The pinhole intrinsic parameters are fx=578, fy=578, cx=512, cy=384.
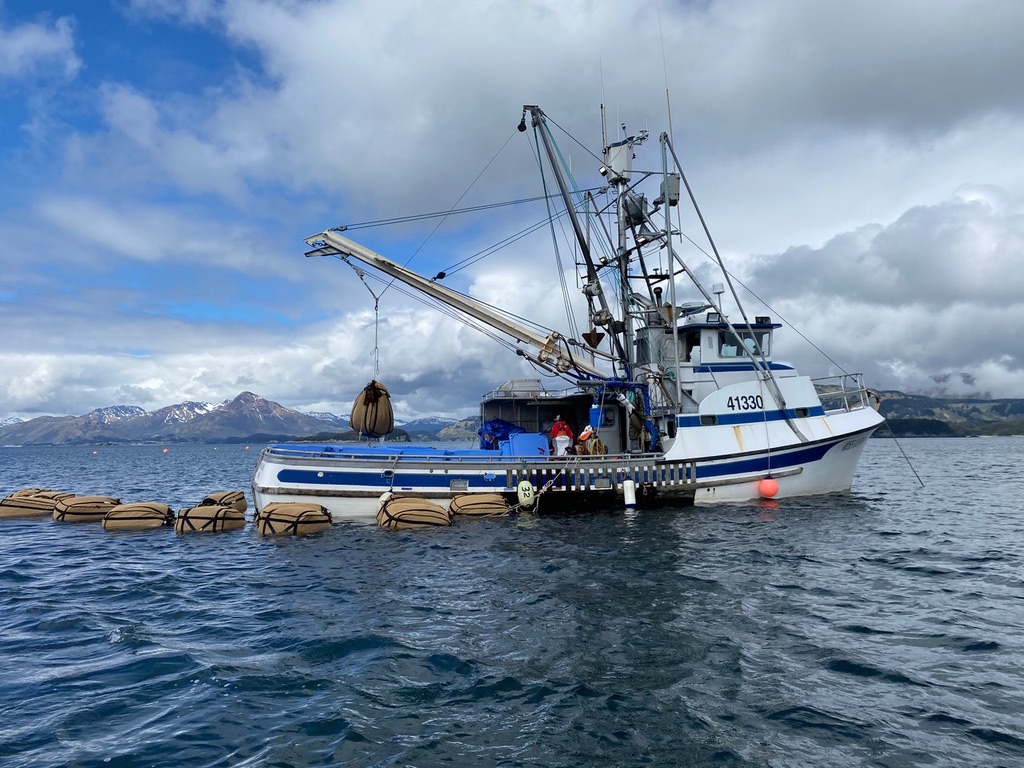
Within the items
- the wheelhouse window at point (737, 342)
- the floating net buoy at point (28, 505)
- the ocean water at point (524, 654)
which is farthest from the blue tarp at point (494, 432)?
the floating net buoy at point (28, 505)

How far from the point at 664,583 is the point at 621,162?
19.6m

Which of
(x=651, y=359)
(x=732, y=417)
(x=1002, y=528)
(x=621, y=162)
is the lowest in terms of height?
(x=1002, y=528)

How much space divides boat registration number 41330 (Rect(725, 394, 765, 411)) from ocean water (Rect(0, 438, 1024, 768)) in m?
6.98

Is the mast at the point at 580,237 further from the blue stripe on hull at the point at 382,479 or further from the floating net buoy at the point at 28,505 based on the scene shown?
the floating net buoy at the point at 28,505

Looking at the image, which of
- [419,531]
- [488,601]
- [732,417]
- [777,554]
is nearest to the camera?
[488,601]

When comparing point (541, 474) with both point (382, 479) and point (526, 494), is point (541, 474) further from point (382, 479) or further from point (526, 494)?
point (382, 479)

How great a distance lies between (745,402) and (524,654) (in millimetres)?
16968

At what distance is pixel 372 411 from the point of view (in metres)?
21.7

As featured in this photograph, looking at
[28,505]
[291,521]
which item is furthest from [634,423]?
[28,505]

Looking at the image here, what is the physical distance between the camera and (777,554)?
14047 millimetres

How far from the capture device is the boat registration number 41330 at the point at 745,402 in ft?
72.6

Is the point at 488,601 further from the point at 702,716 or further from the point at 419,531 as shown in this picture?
the point at 419,531

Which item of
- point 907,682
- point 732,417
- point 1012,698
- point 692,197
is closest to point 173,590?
point 907,682

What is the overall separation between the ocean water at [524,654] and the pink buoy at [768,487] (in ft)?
18.6
